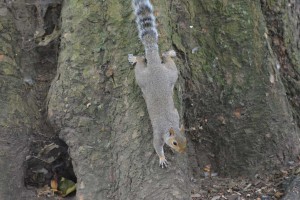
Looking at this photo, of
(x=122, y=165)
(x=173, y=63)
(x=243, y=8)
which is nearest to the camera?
(x=122, y=165)

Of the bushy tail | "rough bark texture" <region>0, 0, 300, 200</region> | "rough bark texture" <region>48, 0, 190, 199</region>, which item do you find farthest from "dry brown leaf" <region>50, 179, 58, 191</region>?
the bushy tail

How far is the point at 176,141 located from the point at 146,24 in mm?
959

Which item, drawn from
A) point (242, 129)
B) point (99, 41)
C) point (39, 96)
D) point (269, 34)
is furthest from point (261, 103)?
point (39, 96)

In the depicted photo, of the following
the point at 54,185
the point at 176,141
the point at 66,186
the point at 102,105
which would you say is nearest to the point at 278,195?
the point at 176,141

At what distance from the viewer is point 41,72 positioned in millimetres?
4906

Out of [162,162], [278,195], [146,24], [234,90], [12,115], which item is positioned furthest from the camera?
[234,90]

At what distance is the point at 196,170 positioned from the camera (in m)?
4.91

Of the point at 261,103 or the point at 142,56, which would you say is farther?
the point at 261,103

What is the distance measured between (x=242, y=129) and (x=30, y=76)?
1.97m

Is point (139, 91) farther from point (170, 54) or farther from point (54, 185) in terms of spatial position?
point (54, 185)

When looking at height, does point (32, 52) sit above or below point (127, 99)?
above

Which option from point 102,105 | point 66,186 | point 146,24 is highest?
point 146,24

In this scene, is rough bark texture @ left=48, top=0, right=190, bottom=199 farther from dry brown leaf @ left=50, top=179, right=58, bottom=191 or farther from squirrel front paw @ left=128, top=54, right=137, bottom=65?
dry brown leaf @ left=50, top=179, right=58, bottom=191

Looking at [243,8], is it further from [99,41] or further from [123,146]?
[123,146]
